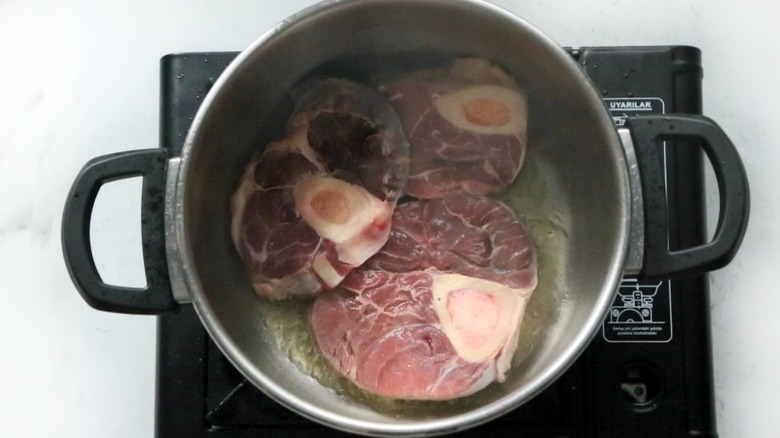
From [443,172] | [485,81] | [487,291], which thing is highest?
[485,81]

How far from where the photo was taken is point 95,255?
100 cm

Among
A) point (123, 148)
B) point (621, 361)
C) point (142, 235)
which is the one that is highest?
point (123, 148)

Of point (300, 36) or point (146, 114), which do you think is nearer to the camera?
point (300, 36)

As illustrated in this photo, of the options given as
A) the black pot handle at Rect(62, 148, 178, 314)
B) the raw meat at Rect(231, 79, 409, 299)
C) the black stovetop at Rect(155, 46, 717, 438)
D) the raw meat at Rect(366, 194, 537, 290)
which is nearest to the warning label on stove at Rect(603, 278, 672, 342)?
the black stovetop at Rect(155, 46, 717, 438)

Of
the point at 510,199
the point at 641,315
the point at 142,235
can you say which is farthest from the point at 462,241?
the point at 142,235

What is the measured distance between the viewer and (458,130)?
948 mm

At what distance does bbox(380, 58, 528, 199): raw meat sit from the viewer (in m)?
0.93

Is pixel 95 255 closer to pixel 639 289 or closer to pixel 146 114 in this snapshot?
→ pixel 146 114

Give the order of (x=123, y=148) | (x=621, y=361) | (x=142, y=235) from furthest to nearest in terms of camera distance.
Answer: (x=123, y=148) < (x=621, y=361) < (x=142, y=235)

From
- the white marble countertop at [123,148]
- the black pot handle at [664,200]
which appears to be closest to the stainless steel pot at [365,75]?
the black pot handle at [664,200]

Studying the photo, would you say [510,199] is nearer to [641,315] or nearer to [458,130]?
[458,130]

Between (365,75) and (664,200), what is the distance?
1.28 feet

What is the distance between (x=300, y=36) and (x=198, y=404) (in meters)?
0.43

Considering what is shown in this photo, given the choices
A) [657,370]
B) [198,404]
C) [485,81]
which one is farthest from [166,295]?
[657,370]
